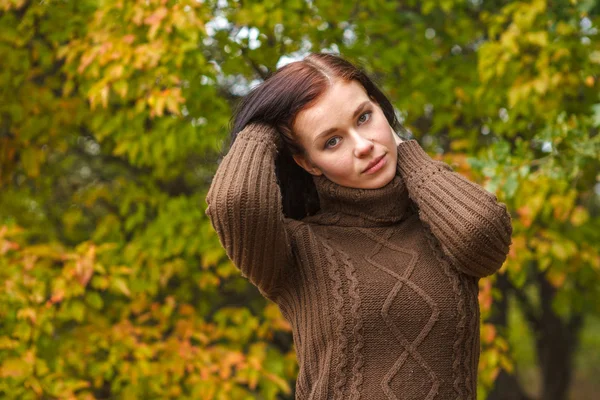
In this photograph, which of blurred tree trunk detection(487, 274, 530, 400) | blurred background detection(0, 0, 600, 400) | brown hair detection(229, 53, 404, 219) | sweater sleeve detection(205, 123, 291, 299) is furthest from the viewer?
blurred tree trunk detection(487, 274, 530, 400)

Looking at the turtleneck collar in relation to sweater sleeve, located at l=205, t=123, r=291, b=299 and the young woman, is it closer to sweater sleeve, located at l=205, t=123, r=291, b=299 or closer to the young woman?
the young woman

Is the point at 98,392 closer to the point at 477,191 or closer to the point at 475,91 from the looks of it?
the point at 475,91

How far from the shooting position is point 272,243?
172 centimetres

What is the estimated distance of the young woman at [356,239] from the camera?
170 cm

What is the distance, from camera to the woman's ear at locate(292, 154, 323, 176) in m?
1.88

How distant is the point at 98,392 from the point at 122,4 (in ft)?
6.71

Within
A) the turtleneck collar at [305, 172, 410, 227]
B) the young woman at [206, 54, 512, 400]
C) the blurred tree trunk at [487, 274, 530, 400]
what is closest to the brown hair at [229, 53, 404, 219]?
the young woman at [206, 54, 512, 400]

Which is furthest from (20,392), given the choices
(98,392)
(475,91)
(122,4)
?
(475,91)

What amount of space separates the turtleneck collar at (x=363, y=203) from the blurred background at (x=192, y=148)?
3.82ft

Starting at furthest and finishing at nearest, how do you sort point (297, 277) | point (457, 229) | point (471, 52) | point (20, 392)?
point (471, 52) < point (20, 392) < point (297, 277) < point (457, 229)

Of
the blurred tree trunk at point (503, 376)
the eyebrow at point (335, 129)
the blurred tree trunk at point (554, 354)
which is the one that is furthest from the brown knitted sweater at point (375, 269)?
the blurred tree trunk at point (554, 354)

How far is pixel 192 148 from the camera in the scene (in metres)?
3.64

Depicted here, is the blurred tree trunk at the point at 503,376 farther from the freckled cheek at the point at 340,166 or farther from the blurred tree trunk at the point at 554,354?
the freckled cheek at the point at 340,166

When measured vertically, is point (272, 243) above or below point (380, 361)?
above
